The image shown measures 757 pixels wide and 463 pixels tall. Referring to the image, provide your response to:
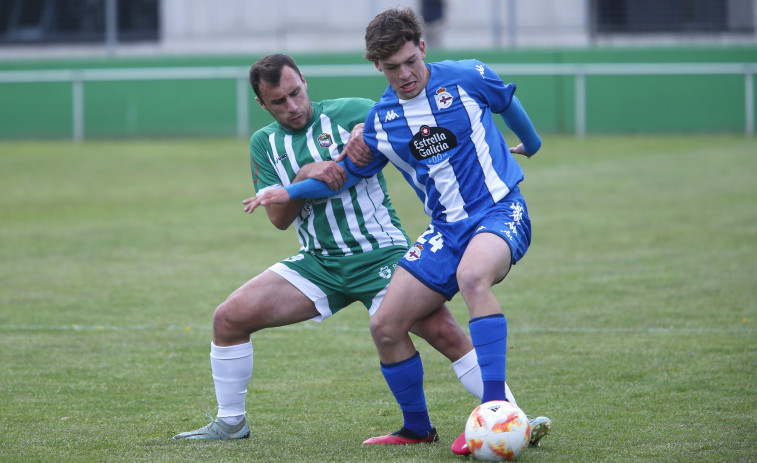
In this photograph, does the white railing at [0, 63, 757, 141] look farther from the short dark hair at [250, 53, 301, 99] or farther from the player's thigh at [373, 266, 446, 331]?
the player's thigh at [373, 266, 446, 331]

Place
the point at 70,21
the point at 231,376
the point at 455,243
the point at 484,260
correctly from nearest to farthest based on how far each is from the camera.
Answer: the point at 484,260, the point at 455,243, the point at 231,376, the point at 70,21

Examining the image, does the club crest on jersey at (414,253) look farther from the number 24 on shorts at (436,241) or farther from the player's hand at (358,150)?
the player's hand at (358,150)

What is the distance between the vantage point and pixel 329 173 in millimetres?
4664

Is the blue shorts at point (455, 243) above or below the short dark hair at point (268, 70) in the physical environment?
below

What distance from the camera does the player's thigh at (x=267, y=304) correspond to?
462 centimetres

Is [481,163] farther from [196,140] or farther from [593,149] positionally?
[196,140]

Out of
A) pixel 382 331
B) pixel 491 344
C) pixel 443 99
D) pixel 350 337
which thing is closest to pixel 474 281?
pixel 491 344

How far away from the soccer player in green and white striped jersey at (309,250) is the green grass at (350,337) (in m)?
0.38

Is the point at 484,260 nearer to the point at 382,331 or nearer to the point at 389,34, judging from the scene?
the point at 382,331

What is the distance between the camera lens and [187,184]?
56.0 feet

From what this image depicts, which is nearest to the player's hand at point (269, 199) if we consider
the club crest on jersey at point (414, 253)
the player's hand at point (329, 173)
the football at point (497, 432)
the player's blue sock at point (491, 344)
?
the player's hand at point (329, 173)

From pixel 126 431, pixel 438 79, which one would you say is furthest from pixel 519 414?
pixel 126 431

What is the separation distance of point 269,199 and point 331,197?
43cm

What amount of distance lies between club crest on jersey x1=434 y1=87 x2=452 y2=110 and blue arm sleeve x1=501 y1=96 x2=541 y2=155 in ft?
1.12
